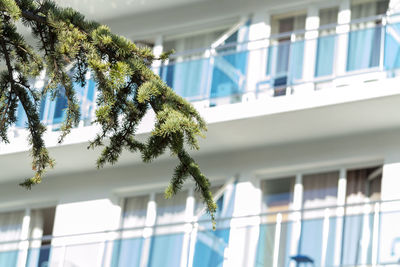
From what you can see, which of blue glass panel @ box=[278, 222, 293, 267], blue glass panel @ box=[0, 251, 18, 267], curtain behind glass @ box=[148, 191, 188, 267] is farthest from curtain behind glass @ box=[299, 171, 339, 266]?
blue glass panel @ box=[0, 251, 18, 267]

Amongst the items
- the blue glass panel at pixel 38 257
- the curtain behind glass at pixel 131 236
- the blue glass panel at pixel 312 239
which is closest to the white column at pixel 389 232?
the blue glass panel at pixel 312 239

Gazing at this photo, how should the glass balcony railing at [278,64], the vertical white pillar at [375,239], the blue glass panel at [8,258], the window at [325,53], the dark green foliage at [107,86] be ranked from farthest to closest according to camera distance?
the blue glass panel at [8,258]
the window at [325,53]
the glass balcony railing at [278,64]
the vertical white pillar at [375,239]
the dark green foliage at [107,86]

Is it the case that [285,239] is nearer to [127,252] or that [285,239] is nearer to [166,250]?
[166,250]

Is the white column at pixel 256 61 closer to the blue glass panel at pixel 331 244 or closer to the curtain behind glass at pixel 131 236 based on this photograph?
the curtain behind glass at pixel 131 236

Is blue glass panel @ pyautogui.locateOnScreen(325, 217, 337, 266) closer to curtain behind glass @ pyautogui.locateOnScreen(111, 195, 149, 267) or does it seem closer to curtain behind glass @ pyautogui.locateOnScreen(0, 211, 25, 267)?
curtain behind glass @ pyautogui.locateOnScreen(111, 195, 149, 267)

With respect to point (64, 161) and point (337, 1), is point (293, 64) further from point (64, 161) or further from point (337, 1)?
point (64, 161)

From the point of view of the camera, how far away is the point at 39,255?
61.8ft

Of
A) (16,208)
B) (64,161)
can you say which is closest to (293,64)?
(64,161)

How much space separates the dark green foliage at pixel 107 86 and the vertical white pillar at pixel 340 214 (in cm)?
674

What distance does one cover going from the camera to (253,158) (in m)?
18.8

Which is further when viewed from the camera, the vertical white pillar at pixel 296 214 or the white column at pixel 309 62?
the white column at pixel 309 62

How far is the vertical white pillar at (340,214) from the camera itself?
54.1 ft

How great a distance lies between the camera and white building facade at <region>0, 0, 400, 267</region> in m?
17.1

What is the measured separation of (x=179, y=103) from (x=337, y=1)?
10.3 metres
